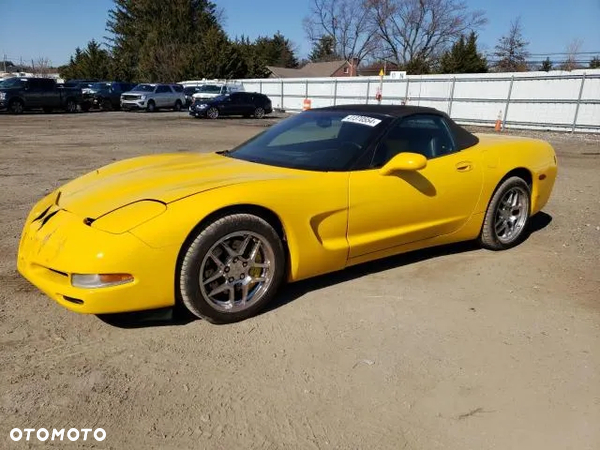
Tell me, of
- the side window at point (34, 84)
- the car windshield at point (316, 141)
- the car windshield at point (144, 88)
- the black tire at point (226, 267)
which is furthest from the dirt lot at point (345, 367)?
the car windshield at point (144, 88)

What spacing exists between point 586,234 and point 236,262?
13.2 feet

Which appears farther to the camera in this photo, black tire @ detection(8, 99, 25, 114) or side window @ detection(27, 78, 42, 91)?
side window @ detection(27, 78, 42, 91)

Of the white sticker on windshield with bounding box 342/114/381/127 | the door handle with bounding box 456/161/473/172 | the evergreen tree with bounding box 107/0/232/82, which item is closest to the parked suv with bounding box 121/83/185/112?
the evergreen tree with bounding box 107/0/232/82

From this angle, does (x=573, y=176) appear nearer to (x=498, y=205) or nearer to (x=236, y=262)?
(x=498, y=205)


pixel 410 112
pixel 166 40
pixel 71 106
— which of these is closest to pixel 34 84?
pixel 71 106

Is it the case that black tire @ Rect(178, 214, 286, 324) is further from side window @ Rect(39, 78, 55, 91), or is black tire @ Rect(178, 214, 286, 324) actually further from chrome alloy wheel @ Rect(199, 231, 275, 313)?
side window @ Rect(39, 78, 55, 91)

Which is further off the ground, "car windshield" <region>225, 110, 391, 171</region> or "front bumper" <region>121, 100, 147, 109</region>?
"car windshield" <region>225, 110, 391, 171</region>

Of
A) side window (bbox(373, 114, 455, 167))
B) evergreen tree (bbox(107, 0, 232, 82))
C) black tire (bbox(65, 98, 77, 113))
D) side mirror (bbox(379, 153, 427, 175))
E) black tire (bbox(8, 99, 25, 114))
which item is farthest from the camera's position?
evergreen tree (bbox(107, 0, 232, 82))

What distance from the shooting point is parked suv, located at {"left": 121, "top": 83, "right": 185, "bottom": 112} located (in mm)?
28031

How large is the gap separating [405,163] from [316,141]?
84 centimetres

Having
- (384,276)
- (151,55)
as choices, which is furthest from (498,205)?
(151,55)

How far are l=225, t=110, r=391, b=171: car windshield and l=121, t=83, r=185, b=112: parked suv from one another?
2586 centimetres

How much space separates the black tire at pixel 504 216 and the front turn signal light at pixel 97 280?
3.14 metres

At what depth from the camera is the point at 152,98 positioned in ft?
93.3
